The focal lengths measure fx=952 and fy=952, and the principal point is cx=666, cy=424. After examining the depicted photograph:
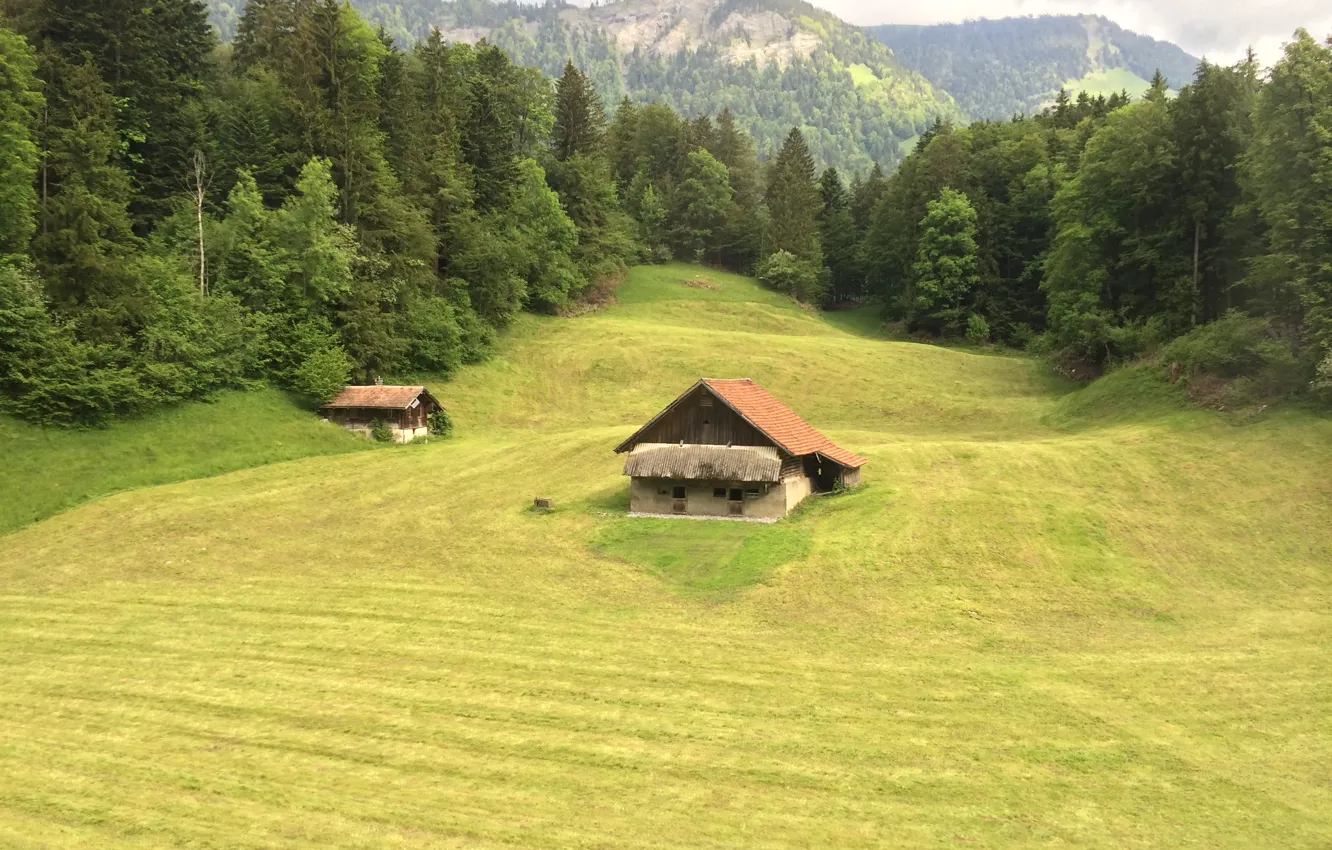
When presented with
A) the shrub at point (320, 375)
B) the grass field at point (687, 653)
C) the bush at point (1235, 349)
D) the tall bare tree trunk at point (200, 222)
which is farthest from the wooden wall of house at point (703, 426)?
the tall bare tree trunk at point (200, 222)

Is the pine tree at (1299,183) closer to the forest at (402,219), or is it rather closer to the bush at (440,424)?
the forest at (402,219)

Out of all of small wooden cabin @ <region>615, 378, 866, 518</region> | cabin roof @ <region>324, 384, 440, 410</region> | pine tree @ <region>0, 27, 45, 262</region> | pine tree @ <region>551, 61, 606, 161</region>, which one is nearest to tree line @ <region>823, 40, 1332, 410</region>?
small wooden cabin @ <region>615, 378, 866, 518</region>

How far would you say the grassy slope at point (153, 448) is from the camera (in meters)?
39.8

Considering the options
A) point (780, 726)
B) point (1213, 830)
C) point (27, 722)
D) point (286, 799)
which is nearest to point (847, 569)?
point (780, 726)

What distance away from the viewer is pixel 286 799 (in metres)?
17.0

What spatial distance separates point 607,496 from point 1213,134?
41.4 metres

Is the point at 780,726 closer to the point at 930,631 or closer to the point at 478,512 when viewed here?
the point at 930,631

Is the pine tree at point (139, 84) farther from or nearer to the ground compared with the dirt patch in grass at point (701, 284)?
farther from the ground

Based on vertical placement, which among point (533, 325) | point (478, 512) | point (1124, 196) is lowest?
point (478, 512)

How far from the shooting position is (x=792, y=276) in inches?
3994

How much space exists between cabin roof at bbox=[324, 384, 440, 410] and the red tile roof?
20118 mm

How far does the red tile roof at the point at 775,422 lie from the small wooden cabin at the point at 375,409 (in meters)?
20.4

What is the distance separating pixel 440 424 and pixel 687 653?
34228 mm

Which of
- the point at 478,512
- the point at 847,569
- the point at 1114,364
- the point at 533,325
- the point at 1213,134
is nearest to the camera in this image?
the point at 847,569
